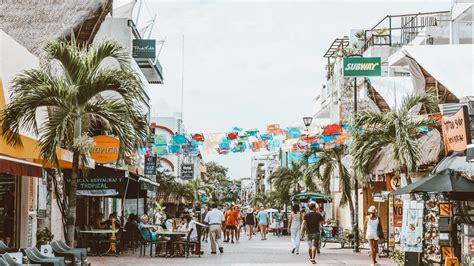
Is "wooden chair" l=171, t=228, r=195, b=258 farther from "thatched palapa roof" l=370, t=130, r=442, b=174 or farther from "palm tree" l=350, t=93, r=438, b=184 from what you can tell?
"thatched palapa roof" l=370, t=130, r=442, b=174

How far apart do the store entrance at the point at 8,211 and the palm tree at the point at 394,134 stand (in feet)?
31.1

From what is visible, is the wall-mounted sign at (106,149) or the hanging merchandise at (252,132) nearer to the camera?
the wall-mounted sign at (106,149)

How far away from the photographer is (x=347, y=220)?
41.8 meters

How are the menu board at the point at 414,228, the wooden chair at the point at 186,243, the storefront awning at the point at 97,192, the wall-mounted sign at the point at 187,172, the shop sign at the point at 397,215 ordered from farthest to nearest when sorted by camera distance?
1. the wall-mounted sign at the point at 187,172
2. the storefront awning at the point at 97,192
3. the wooden chair at the point at 186,243
4. the shop sign at the point at 397,215
5. the menu board at the point at 414,228

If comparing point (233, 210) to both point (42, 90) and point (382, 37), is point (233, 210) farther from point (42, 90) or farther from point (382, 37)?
point (42, 90)

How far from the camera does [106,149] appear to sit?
1836cm

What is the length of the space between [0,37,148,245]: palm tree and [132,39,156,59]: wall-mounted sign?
31.1 meters

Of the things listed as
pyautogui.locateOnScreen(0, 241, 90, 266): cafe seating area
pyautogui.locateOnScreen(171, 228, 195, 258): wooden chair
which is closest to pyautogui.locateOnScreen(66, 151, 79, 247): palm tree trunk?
pyautogui.locateOnScreen(0, 241, 90, 266): cafe seating area

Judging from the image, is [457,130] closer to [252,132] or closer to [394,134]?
[394,134]

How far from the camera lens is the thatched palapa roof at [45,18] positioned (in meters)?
22.5

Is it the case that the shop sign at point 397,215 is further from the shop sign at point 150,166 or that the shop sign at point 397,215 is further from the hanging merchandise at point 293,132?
the shop sign at point 150,166

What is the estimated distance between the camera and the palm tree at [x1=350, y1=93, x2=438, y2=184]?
2117 centimetres

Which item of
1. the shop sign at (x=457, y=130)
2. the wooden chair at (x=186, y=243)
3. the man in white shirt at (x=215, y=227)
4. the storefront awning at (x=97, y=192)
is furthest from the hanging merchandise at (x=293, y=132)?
the shop sign at (x=457, y=130)

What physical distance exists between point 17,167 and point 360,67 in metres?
14.7
